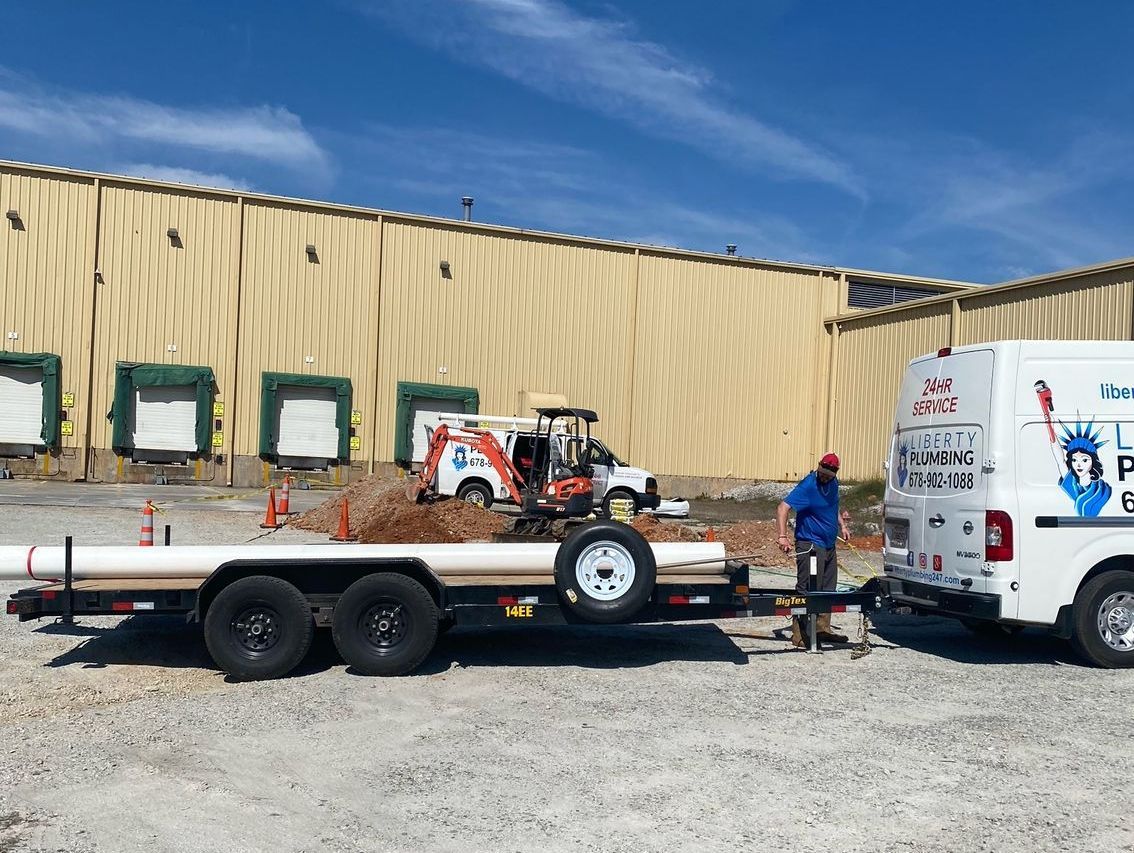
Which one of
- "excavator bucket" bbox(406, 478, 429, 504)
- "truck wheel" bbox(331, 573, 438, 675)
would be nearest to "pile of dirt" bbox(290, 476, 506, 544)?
"excavator bucket" bbox(406, 478, 429, 504)

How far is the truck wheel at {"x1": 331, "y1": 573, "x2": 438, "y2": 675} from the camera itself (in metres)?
7.19

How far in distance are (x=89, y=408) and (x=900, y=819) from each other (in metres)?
27.8

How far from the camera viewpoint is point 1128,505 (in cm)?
789

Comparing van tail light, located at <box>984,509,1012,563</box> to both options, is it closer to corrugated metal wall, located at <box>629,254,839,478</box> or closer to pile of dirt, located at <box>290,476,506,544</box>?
pile of dirt, located at <box>290,476,506,544</box>

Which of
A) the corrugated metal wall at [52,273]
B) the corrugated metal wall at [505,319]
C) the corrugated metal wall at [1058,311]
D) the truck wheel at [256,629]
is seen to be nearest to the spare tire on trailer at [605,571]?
the truck wheel at [256,629]

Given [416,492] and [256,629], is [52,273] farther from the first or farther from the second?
[256,629]

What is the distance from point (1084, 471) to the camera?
783 centimetres

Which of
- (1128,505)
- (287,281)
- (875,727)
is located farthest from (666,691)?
(287,281)

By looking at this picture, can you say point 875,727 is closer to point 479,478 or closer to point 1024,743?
point 1024,743

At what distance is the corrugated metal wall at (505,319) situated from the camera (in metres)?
30.4

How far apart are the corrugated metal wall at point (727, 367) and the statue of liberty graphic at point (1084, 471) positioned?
24.7m

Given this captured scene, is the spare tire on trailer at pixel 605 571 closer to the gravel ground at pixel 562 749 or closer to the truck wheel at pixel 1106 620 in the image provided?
the gravel ground at pixel 562 749

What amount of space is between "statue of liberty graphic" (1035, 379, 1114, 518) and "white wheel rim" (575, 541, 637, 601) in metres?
Answer: 3.50

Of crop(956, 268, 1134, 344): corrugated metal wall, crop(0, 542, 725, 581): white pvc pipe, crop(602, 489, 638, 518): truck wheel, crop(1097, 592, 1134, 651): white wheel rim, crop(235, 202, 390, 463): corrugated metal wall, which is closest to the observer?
crop(0, 542, 725, 581): white pvc pipe
